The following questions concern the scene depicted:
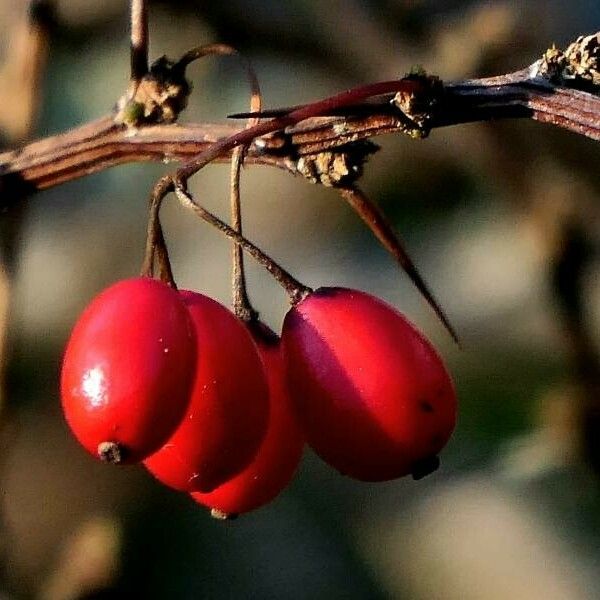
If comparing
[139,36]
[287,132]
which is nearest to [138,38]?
[139,36]

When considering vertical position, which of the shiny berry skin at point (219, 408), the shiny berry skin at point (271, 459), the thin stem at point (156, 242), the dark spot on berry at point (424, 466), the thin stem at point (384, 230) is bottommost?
the dark spot on berry at point (424, 466)


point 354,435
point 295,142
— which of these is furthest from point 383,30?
point 354,435

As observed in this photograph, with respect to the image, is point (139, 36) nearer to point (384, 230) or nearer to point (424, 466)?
point (384, 230)

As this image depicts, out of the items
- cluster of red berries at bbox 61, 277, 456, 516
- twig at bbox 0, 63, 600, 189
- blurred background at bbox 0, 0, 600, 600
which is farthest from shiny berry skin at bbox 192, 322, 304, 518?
blurred background at bbox 0, 0, 600, 600

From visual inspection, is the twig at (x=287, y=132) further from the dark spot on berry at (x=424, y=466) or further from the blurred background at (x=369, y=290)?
the blurred background at (x=369, y=290)

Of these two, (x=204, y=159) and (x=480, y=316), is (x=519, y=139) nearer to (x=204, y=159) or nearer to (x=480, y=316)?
(x=480, y=316)

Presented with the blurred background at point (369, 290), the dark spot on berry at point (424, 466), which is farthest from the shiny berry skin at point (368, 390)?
the blurred background at point (369, 290)
